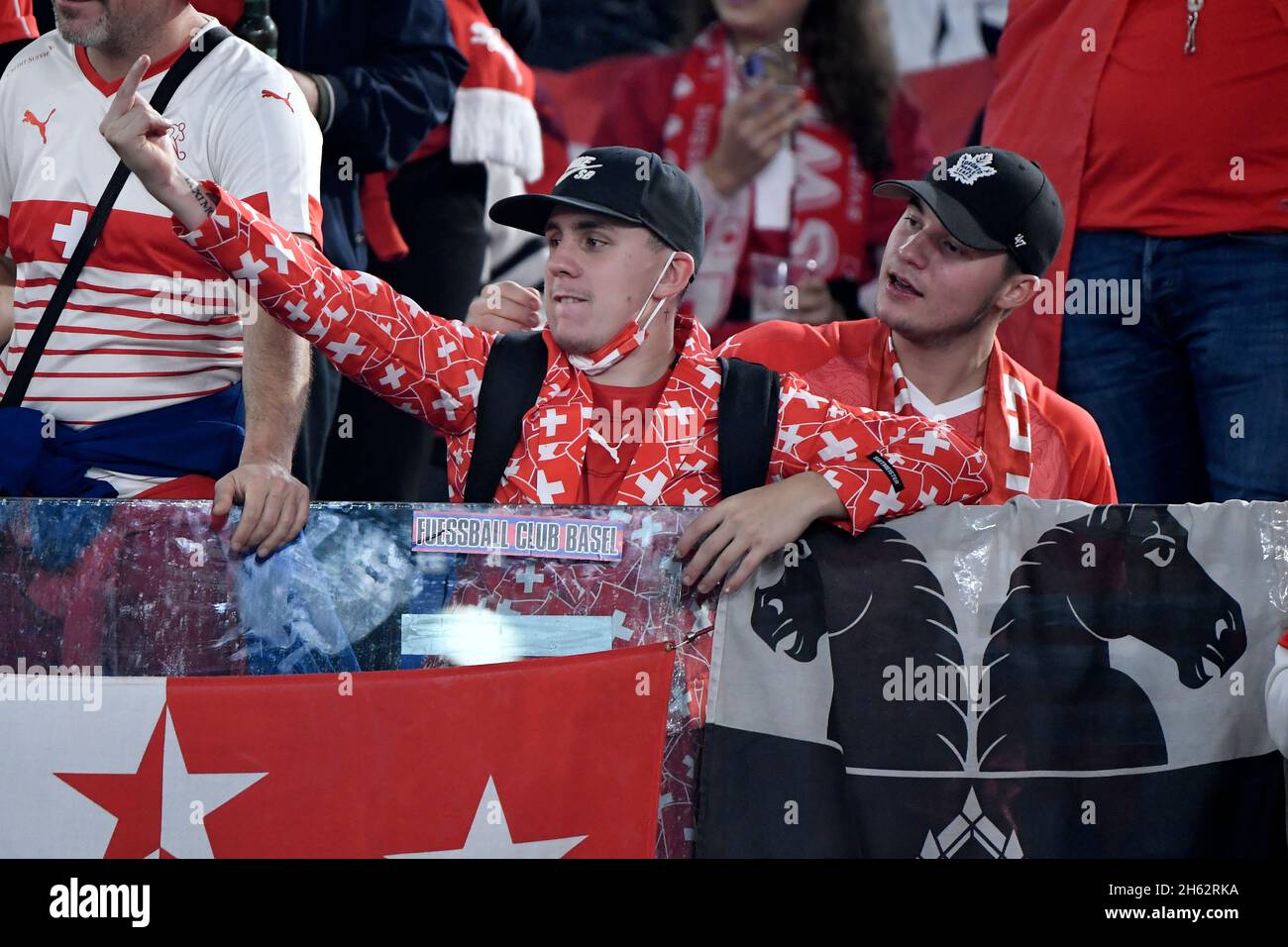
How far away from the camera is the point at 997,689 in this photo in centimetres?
289

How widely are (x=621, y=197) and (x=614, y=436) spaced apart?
484 millimetres

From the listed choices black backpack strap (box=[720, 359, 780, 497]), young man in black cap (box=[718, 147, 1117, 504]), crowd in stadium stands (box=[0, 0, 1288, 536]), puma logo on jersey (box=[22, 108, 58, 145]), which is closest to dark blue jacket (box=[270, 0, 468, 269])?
crowd in stadium stands (box=[0, 0, 1288, 536])

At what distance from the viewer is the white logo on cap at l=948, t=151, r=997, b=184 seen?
3.81 metres

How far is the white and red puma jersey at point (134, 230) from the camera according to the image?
334 cm

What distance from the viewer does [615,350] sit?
10.6ft

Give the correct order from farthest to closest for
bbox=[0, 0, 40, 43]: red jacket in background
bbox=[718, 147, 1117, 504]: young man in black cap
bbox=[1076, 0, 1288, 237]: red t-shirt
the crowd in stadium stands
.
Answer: bbox=[0, 0, 40, 43]: red jacket in background < bbox=[1076, 0, 1288, 237]: red t-shirt < bbox=[718, 147, 1117, 504]: young man in black cap < the crowd in stadium stands

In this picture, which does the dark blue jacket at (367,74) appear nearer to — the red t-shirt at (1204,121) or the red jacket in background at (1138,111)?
the red jacket in background at (1138,111)

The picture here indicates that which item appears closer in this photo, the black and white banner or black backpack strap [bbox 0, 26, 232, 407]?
the black and white banner

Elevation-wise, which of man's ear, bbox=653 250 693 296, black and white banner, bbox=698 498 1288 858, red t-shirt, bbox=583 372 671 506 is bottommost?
black and white banner, bbox=698 498 1288 858

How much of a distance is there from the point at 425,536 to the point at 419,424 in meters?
2.03

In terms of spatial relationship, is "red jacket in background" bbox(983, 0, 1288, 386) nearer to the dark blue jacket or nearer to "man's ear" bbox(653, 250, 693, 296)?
"man's ear" bbox(653, 250, 693, 296)

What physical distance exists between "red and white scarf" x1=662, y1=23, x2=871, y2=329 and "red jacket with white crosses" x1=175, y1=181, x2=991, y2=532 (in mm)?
2274
